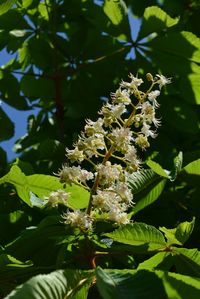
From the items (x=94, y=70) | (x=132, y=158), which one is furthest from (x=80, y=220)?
(x=94, y=70)

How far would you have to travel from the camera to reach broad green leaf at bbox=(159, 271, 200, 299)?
3.63 ft

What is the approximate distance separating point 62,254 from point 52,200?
170mm

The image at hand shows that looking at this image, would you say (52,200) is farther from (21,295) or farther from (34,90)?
(34,90)

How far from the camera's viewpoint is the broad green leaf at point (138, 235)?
1.41 meters

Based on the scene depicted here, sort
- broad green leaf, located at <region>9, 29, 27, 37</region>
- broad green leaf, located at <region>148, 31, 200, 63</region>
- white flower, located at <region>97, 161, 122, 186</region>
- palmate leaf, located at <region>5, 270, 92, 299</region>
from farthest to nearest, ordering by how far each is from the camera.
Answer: broad green leaf, located at <region>9, 29, 27, 37</region> < broad green leaf, located at <region>148, 31, 200, 63</region> < white flower, located at <region>97, 161, 122, 186</region> < palmate leaf, located at <region>5, 270, 92, 299</region>

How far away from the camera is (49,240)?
5.45 ft

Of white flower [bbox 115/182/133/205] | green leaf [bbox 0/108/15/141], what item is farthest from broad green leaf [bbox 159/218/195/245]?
green leaf [bbox 0/108/15/141]

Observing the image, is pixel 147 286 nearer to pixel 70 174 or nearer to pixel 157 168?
pixel 70 174

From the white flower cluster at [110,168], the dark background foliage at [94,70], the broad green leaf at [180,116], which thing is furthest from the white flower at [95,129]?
the broad green leaf at [180,116]

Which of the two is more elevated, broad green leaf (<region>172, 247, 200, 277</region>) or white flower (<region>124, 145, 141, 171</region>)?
white flower (<region>124, 145, 141, 171</region>)

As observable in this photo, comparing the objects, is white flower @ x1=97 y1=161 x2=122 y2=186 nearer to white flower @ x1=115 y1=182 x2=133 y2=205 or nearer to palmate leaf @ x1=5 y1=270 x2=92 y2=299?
white flower @ x1=115 y1=182 x2=133 y2=205

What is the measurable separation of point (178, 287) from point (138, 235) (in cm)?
31

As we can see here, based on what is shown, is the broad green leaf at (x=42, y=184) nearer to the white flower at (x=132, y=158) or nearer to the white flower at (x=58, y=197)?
the white flower at (x=58, y=197)

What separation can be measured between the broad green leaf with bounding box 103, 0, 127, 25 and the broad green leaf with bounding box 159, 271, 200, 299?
5.11 ft
